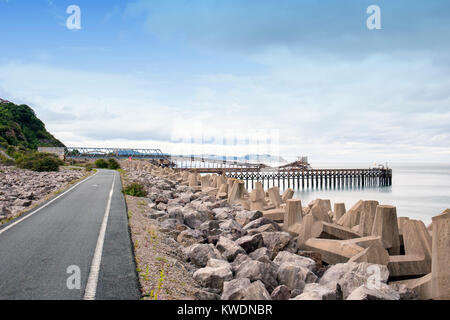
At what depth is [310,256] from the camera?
23.1 ft

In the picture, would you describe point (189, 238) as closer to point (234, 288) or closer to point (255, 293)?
point (234, 288)

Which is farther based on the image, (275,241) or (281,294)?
(275,241)

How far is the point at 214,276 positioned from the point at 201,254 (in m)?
1.31

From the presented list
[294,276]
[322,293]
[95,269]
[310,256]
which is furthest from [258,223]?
[322,293]

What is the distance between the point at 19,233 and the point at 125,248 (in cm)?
393

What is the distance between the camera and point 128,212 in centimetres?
1251

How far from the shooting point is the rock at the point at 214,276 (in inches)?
222

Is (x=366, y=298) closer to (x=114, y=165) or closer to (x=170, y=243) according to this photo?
(x=170, y=243)

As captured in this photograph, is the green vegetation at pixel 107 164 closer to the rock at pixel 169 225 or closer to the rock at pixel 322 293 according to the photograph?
the rock at pixel 169 225

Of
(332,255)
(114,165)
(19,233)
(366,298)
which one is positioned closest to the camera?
(366,298)

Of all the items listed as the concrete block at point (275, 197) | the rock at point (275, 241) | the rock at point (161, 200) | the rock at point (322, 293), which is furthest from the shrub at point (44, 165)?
the rock at point (322, 293)

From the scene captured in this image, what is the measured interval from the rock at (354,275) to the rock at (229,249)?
1795 millimetres

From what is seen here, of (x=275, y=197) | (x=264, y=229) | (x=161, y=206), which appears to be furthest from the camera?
(x=161, y=206)
